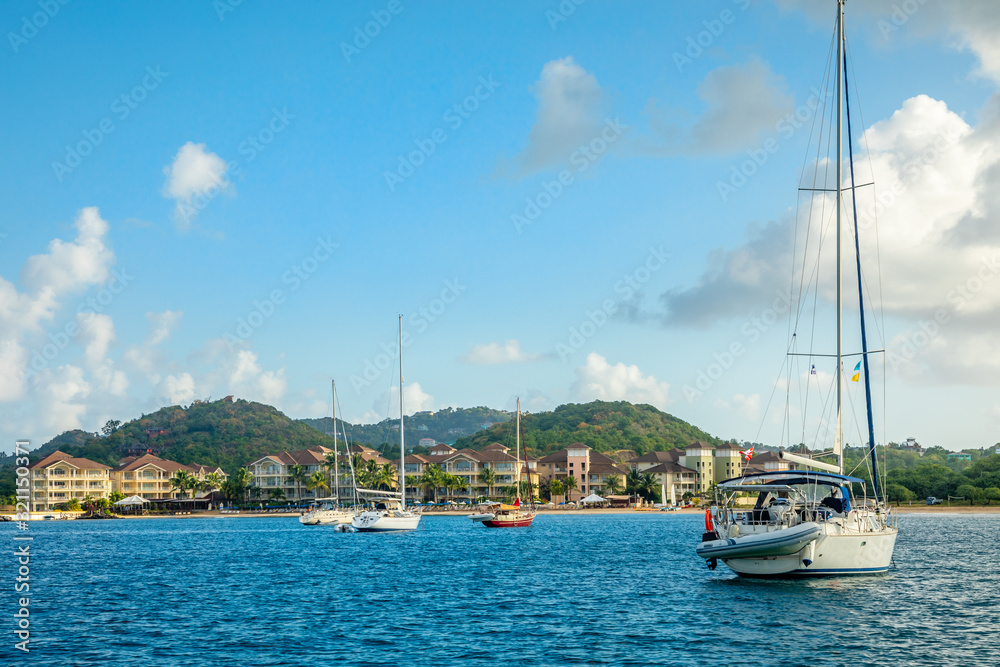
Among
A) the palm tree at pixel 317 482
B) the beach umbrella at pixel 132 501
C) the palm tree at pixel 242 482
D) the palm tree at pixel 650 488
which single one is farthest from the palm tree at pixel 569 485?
the beach umbrella at pixel 132 501

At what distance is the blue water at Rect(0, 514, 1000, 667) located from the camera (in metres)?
26.6

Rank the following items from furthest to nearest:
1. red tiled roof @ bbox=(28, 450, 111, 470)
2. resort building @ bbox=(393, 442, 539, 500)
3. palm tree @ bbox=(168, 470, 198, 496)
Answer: resort building @ bbox=(393, 442, 539, 500) → red tiled roof @ bbox=(28, 450, 111, 470) → palm tree @ bbox=(168, 470, 198, 496)

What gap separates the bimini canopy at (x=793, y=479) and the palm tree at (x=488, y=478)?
146 meters

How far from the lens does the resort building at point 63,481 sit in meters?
182

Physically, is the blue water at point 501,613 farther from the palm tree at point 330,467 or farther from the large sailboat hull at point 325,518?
the palm tree at point 330,467

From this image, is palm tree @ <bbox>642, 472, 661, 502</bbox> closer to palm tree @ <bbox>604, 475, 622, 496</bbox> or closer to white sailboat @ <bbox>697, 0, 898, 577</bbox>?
palm tree @ <bbox>604, 475, 622, 496</bbox>

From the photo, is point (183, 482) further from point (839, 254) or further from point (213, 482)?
point (839, 254)

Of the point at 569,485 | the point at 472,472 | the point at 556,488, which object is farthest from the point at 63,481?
the point at 569,485

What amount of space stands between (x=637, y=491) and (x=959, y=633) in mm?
155517

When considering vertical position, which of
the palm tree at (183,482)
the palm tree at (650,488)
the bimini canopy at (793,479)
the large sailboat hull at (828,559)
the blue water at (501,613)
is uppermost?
the bimini canopy at (793,479)

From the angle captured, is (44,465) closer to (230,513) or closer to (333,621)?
(230,513)

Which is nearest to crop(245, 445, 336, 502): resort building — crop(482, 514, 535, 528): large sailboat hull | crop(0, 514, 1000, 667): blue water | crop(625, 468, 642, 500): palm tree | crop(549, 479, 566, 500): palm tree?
crop(549, 479, 566, 500): palm tree

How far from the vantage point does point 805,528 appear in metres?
36.9

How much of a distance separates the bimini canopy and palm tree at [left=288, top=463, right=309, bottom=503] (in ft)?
499
